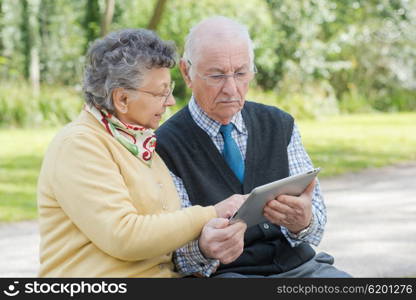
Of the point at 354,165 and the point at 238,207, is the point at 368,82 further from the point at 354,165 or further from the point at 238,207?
the point at 238,207

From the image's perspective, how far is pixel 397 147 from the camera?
12250 millimetres

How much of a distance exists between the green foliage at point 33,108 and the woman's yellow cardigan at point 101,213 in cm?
1376

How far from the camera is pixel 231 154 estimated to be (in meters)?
3.18

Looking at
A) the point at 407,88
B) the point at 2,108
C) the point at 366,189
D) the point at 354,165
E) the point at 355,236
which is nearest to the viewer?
the point at 355,236

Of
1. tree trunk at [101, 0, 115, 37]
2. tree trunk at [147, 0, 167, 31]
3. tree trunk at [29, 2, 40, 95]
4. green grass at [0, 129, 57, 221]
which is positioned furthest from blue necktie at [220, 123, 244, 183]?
tree trunk at [29, 2, 40, 95]

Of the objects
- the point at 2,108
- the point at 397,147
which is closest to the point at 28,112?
the point at 2,108

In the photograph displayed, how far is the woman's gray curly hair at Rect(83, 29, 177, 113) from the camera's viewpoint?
2682mm

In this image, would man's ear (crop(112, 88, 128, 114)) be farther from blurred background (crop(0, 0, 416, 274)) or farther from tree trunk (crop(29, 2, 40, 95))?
tree trunk (crop(29, 2, 40, 95))

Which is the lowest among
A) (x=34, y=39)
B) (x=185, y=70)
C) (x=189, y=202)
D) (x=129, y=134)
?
(x=34, y=39)

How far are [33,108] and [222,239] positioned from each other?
14206mm

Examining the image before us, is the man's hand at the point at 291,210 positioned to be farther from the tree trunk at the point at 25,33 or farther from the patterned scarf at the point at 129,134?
the tree trunk at the point at 25,33

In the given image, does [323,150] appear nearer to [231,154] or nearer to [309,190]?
[231,154]

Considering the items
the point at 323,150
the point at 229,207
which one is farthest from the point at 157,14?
the point at 229,207

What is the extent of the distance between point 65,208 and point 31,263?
3.39 meters
